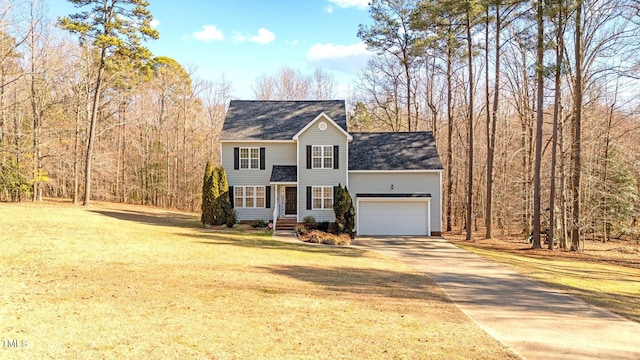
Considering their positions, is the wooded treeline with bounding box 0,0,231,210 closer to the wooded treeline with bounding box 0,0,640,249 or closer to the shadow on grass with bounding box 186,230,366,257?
the wooded treeline with bounding box 0,0,640,249

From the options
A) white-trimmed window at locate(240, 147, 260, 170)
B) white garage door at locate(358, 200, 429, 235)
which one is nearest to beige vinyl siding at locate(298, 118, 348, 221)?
white garage door at locate(358, 200, 429, 235)

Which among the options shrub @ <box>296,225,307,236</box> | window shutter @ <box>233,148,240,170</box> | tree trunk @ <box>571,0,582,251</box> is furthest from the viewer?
window shutter @ <box>233,148,240,170</box>

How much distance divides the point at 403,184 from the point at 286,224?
25.0 ft

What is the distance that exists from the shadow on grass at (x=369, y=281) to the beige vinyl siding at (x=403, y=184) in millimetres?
11767

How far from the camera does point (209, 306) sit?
840cm

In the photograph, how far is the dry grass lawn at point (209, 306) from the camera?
20.8ft

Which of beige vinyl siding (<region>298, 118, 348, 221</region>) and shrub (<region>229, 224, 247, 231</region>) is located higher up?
beige vinyl siding (<region>298, 118, 348, 221</region>)

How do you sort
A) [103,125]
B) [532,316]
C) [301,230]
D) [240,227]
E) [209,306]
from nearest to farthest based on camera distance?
[209,306]
[532,316]
[301,230]
[240,227]
[103,125]

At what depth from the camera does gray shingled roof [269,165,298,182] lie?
2472cm

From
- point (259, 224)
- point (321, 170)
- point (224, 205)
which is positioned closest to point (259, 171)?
point (224, 205)

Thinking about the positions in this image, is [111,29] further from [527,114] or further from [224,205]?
[527,114]

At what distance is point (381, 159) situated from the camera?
25.9 meters

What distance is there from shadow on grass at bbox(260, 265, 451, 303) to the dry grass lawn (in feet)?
0.11

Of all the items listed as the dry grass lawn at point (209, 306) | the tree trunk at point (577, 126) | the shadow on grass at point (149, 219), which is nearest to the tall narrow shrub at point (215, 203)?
the shadow on grass at point (149, 219)
